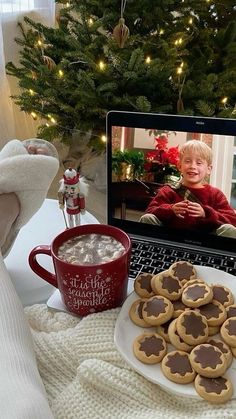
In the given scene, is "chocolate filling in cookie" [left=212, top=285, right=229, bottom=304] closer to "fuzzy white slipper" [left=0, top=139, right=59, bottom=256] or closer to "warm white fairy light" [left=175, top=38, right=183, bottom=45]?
"fuzzy white slipper" [left=0, top=139, right=59, bottom=256]

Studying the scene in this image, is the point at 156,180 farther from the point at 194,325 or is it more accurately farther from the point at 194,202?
the point at 194,325

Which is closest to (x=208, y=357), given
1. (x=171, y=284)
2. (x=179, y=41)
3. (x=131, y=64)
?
(x=171, y=284)

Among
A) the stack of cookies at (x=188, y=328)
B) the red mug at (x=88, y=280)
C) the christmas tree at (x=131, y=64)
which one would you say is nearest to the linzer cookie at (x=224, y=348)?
the stack of cookies at (x=188, y=328)

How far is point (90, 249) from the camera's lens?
0.53m

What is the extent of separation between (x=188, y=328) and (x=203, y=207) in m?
0.27

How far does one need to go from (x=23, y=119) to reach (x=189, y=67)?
28.8 inches

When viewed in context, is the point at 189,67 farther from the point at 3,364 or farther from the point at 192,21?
the point at 3,364

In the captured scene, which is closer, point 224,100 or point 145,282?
point 145,282

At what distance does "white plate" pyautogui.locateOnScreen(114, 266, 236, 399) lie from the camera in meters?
0.43

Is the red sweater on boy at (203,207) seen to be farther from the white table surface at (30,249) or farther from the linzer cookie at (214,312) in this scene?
the linzer cookie at (214,312)

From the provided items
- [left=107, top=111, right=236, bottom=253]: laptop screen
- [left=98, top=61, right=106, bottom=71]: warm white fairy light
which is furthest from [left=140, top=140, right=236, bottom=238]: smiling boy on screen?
[left=98, top=61, right=106, bottom=71]: warm white fairy light

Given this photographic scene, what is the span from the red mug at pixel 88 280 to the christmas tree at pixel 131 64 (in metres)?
0.64

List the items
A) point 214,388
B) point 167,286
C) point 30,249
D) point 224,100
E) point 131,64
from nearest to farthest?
point 214,388 < point 167,286 < point 30,249 < point 131,64 < point 224,100

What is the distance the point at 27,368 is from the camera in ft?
1.22
